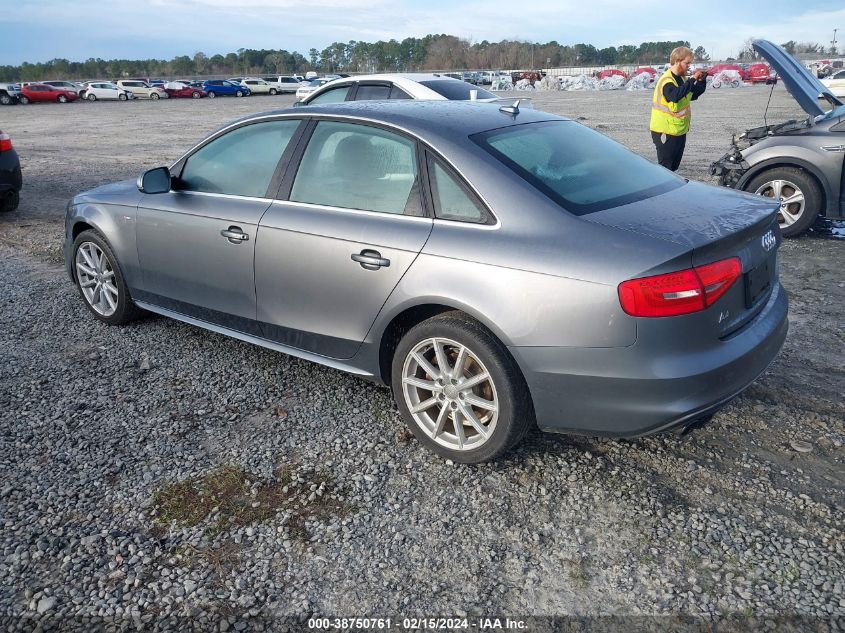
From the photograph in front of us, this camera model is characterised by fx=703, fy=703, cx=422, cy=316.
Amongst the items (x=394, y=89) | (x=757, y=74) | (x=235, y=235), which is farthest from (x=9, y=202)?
(x=757, y=74)

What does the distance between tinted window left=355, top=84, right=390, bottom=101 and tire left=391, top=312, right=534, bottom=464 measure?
269 inches

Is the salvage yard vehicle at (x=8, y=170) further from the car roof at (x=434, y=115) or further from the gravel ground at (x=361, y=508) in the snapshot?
the car roof at (x=434, y=115)

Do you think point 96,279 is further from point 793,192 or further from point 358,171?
point 793,192

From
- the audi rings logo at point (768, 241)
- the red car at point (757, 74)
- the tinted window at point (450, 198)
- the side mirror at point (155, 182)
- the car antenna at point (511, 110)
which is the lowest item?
the red car at point (757, 74)

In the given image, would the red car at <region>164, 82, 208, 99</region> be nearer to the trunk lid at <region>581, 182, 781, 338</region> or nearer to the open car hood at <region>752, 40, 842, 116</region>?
the open car hood at <region>752, 40, 842, 116</region>

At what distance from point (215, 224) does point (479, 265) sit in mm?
1843

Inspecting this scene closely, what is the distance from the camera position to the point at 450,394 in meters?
3.26

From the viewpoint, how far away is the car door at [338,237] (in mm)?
3365

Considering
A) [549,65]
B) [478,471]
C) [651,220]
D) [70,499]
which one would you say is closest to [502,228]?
[651,220]

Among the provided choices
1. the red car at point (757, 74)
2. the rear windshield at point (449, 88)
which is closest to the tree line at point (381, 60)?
the red car at point (757, 74)

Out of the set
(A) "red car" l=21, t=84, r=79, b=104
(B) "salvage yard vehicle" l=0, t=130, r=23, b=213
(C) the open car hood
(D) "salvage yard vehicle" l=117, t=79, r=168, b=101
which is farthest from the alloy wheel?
(D) "salvage yard vehicle" l=117, t=79, r=168, b=101

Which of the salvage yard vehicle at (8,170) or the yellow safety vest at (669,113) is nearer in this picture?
the yellow safety vest at (669,113)

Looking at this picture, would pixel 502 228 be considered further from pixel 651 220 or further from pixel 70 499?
pixel 70 499

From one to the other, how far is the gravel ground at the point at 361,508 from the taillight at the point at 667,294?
87 cm
